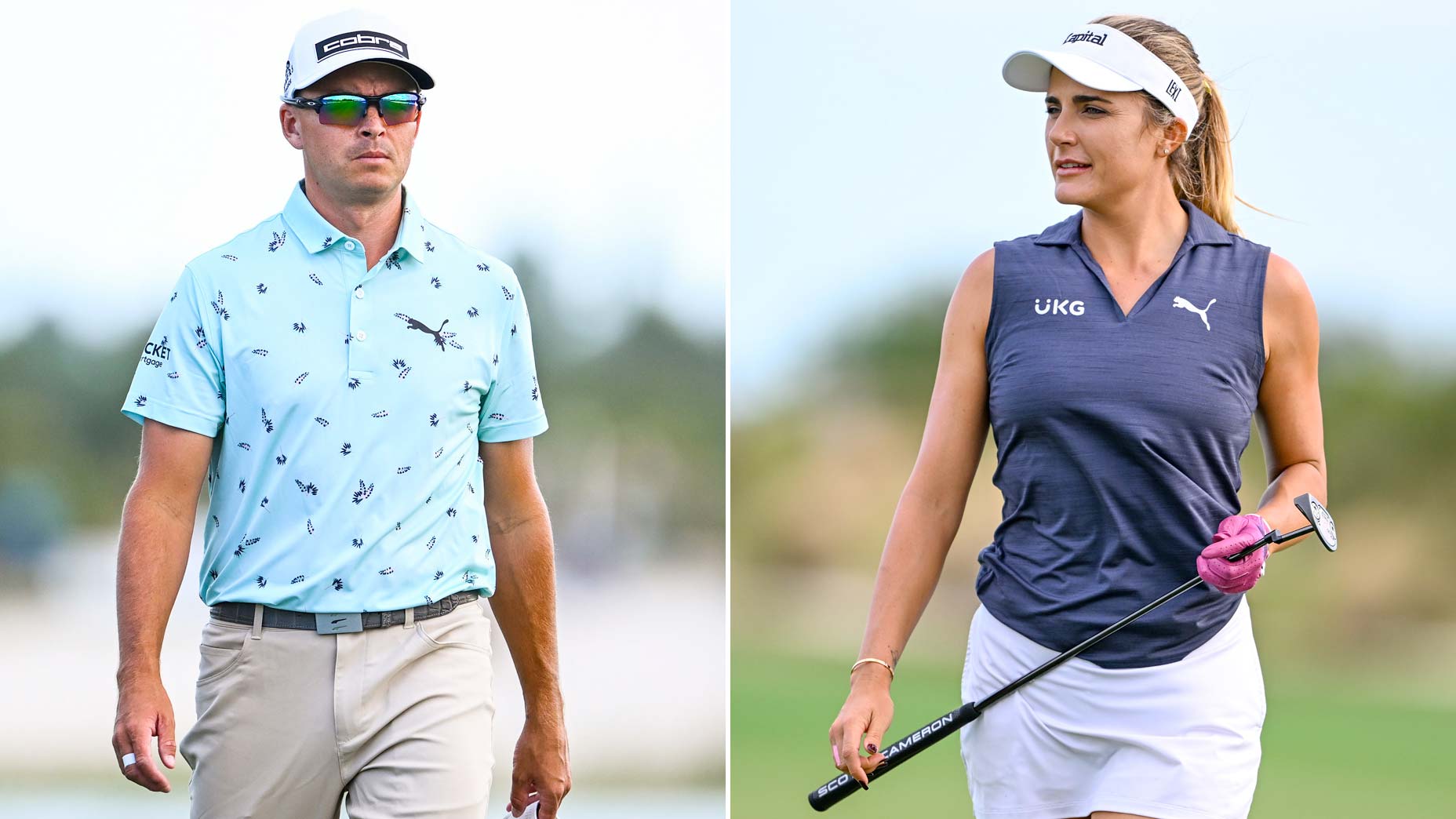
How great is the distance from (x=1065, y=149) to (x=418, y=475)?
1.09 metres

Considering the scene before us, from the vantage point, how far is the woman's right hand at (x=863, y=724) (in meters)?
2.20

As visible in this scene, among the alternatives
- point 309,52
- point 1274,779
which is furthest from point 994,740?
point 1274,779

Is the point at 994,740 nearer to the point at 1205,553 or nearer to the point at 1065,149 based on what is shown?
the point at 1205,553

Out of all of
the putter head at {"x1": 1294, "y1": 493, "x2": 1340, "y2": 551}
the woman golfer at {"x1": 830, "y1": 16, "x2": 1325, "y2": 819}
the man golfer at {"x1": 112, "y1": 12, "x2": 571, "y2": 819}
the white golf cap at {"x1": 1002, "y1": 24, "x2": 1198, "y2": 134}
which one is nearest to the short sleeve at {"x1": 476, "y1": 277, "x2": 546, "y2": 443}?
the man golfer at {"x1": 112, "y1": 12, "x2": 571, "y2": 819}

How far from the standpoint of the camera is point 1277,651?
81.1ft

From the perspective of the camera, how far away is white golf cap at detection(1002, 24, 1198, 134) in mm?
2213

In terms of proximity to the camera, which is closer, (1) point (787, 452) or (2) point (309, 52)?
(2) point (309, 52)

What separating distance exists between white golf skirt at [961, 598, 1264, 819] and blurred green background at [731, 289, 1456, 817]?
17.5m

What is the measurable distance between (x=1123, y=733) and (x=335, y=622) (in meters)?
1.17

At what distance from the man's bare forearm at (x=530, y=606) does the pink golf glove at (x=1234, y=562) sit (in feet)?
3.76

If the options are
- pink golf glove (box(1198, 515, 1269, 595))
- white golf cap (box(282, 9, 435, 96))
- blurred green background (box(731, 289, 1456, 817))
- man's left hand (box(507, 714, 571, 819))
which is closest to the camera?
pink golf glove (box(1198, 515, 1269, 595))

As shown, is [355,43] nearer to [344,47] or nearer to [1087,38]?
[344,47]

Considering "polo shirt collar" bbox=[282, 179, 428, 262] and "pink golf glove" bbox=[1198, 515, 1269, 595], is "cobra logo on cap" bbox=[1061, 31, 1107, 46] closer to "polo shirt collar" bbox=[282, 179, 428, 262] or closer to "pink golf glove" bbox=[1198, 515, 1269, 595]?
"pink golf glove" bbox=[1198, 515, 1269, 595]

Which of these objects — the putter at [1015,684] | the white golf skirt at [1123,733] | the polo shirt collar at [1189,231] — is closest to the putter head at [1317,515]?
the putter at [1015,684]
